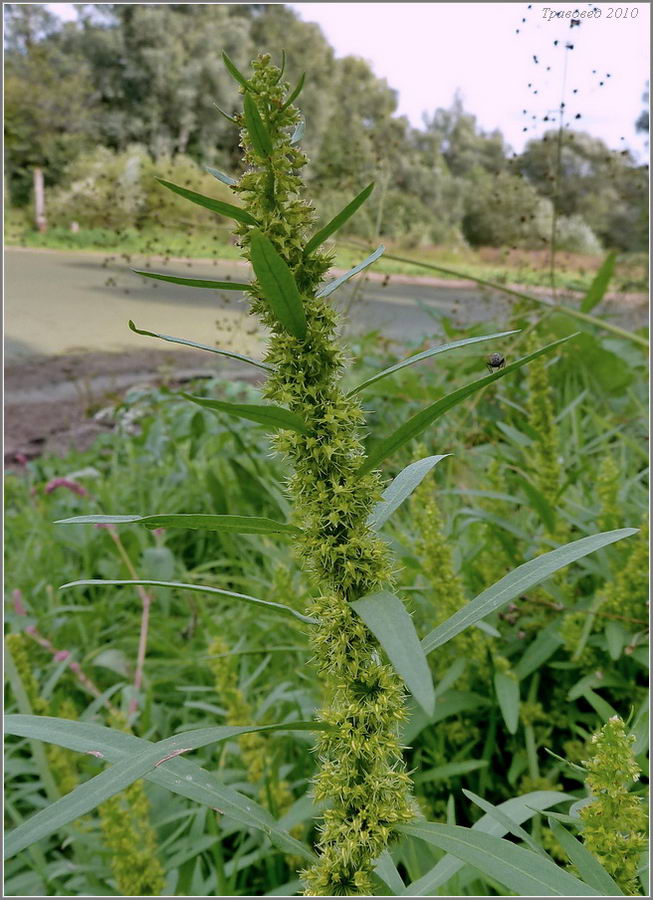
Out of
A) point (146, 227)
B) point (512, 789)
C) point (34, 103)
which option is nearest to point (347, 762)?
point (512, 789)

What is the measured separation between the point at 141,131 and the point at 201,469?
3.84 m

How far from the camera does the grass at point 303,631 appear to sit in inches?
35.3

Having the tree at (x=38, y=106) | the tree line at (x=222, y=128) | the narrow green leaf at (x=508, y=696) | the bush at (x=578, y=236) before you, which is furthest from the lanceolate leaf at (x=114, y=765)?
the tree at (x=38, y=106)

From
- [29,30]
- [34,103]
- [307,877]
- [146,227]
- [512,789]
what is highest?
[29,30]

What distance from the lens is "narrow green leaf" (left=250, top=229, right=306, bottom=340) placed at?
330 mm

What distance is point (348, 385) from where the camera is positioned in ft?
8.47

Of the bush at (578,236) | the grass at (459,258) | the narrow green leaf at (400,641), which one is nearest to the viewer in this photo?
the narrow green leaf at (400,641)

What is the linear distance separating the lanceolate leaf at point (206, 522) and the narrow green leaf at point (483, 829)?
0.22m

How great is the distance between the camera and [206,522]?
36 centimetres

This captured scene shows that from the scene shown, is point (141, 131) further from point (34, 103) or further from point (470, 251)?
point (470, 251)

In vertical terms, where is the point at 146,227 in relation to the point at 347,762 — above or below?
above

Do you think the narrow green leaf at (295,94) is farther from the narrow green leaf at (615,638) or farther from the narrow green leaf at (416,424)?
the narrow green leaf at (615,638)

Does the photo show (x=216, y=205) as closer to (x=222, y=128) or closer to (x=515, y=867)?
(x=515, y=867)

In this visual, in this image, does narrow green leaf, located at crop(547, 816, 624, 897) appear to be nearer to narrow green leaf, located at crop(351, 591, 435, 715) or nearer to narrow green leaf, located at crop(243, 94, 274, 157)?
narrow green leaf, located at crop(351, 591, 435, 715)
